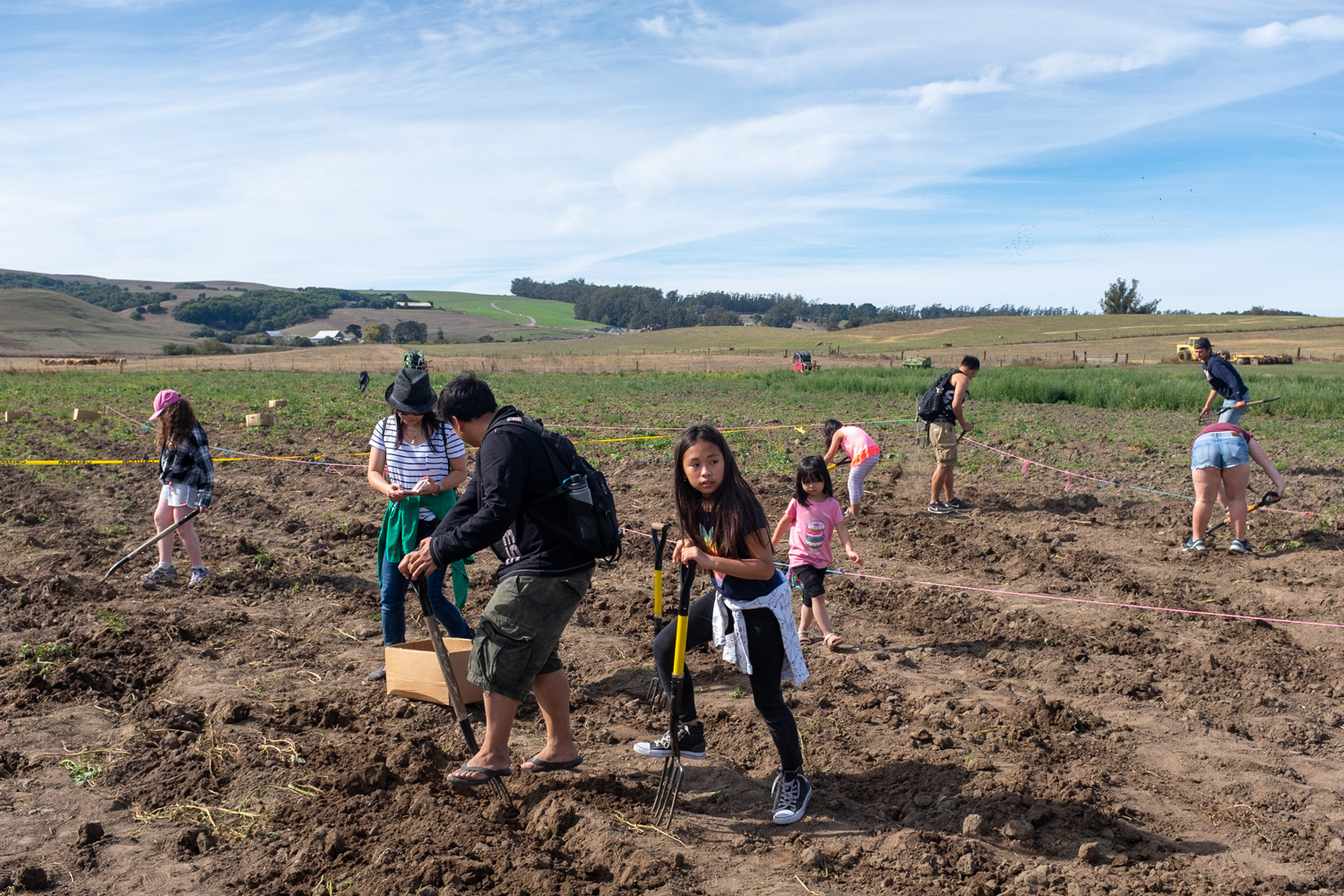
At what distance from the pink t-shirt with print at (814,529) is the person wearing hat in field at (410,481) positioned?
7.52ft

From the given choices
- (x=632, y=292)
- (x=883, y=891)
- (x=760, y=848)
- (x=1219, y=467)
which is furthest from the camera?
(x=632, y=292)

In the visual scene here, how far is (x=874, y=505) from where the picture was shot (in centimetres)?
1145

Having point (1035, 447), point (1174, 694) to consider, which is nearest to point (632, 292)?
point (1035, 447)

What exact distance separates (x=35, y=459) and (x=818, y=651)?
48.7 ft

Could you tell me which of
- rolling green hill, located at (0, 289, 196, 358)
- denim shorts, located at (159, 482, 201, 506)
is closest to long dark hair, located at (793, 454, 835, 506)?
denim shorts, located at (159, 482, 201, 506)

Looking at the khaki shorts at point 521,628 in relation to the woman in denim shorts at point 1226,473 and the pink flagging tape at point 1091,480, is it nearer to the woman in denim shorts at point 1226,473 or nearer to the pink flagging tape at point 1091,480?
the woman in denim shorts at point 1226,473

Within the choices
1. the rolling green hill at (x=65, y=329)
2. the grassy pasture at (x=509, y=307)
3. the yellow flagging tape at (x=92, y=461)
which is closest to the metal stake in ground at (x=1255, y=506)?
the yellow flagging tape at (x=92, y=461)

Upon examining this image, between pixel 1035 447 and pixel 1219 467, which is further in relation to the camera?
pixel 1035 447

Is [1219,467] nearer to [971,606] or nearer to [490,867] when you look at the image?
[971,606]

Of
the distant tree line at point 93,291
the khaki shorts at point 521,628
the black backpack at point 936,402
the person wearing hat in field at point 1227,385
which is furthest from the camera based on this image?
the distant tree line at point 93,291

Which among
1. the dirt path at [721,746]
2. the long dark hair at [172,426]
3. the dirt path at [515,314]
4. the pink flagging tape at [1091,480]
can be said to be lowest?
the dirt path at [721,746]

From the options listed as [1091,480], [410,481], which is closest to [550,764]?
[410,481]

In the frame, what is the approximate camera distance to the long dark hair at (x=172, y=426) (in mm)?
7555

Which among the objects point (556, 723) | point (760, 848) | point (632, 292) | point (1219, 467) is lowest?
point (760, 848)
